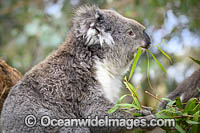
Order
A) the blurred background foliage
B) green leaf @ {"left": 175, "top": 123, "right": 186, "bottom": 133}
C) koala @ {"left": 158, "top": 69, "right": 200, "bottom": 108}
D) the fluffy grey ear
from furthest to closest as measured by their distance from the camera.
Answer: the blurred background foliage, koala @ {"left": 158, "top": 69, "right": 200, "bottom": 108}, the fluffy grey ear, green leaf @ {"left": 175, "top": 123, "right": 186, "bottom": 133}

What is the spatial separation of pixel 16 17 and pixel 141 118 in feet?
28.6

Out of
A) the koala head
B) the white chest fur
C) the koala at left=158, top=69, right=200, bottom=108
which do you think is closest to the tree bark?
the koala head

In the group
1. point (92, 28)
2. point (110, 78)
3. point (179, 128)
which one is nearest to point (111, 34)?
point (92, 28)

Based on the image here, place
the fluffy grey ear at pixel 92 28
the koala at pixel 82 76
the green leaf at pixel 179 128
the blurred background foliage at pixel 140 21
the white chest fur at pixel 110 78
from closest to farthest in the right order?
the green leaf at pixel 179 128 < the koala at pixel 82 76 < the white chest fur at pixel 110 78 < the fluffy grey ear at pixel 92 28 < the blurred background foliage at pixel 140 21

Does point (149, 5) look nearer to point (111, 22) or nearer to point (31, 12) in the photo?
point (111, 22)

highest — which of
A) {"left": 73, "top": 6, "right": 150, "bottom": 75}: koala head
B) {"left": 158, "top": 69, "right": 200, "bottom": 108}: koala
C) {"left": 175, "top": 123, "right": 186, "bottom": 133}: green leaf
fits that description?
{"left": 73, "top": 6, "right": 150, "bottom": 75}: koala head

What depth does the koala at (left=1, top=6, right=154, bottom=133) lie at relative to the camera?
2.08 metres

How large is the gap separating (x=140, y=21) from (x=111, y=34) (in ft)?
8.49

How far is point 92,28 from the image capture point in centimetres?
253

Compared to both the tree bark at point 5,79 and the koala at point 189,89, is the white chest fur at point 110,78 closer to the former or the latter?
the koala at point 189,89

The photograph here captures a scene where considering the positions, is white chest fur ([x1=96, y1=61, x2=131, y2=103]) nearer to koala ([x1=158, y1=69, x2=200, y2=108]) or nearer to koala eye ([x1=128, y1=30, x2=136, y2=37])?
koala eye ([x1=128, y1=30, x2=136, y2=37])

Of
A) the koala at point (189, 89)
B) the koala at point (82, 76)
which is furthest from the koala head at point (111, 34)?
the koala at point (189, 89)

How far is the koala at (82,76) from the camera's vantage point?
2082mm

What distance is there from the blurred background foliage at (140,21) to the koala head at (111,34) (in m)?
0.50
